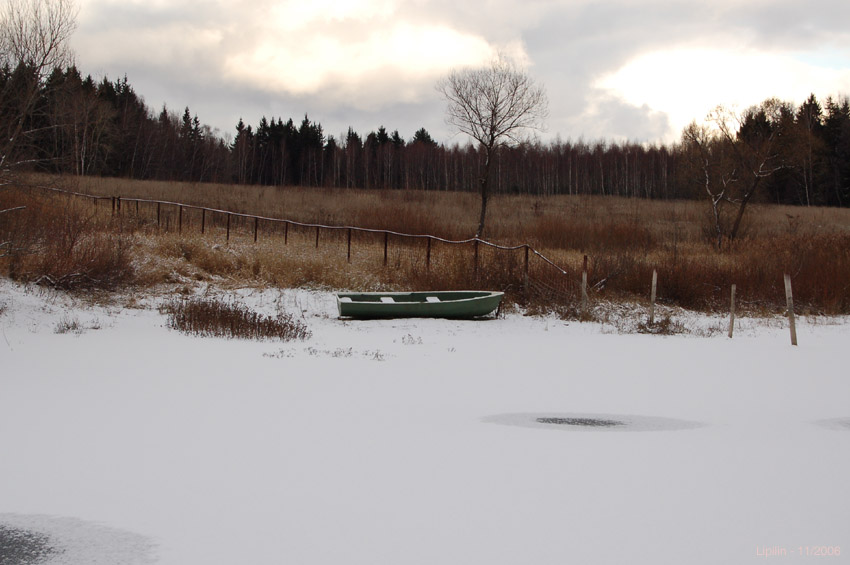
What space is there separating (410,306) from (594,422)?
29.0ft

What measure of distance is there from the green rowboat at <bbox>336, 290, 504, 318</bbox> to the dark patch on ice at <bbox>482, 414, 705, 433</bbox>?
8442 millimetres

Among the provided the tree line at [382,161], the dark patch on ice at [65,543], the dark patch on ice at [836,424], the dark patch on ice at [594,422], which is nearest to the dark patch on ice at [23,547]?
the dark patch on ice at [65,543]

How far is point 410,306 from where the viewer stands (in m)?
15.7

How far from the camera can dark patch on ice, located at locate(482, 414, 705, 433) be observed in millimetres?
6926

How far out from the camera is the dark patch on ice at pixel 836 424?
23.1 ft

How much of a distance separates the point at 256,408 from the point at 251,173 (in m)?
71.0

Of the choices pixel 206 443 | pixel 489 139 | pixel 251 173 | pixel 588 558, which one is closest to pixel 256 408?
pixel 206 443

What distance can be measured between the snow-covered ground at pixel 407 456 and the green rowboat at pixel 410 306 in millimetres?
4302

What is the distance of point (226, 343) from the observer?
11.5m

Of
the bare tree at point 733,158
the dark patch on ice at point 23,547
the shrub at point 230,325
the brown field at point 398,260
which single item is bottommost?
the dark patch on ice at point 23,547

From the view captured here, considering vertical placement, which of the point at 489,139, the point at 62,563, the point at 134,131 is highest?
the point at 134,131

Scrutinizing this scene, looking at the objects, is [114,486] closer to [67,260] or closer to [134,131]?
[67,260]

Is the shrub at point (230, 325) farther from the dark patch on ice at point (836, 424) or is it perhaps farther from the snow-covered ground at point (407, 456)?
the dark patch on ice at point (836, 424)

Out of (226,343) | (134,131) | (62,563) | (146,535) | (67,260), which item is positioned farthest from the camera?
(134,131)
